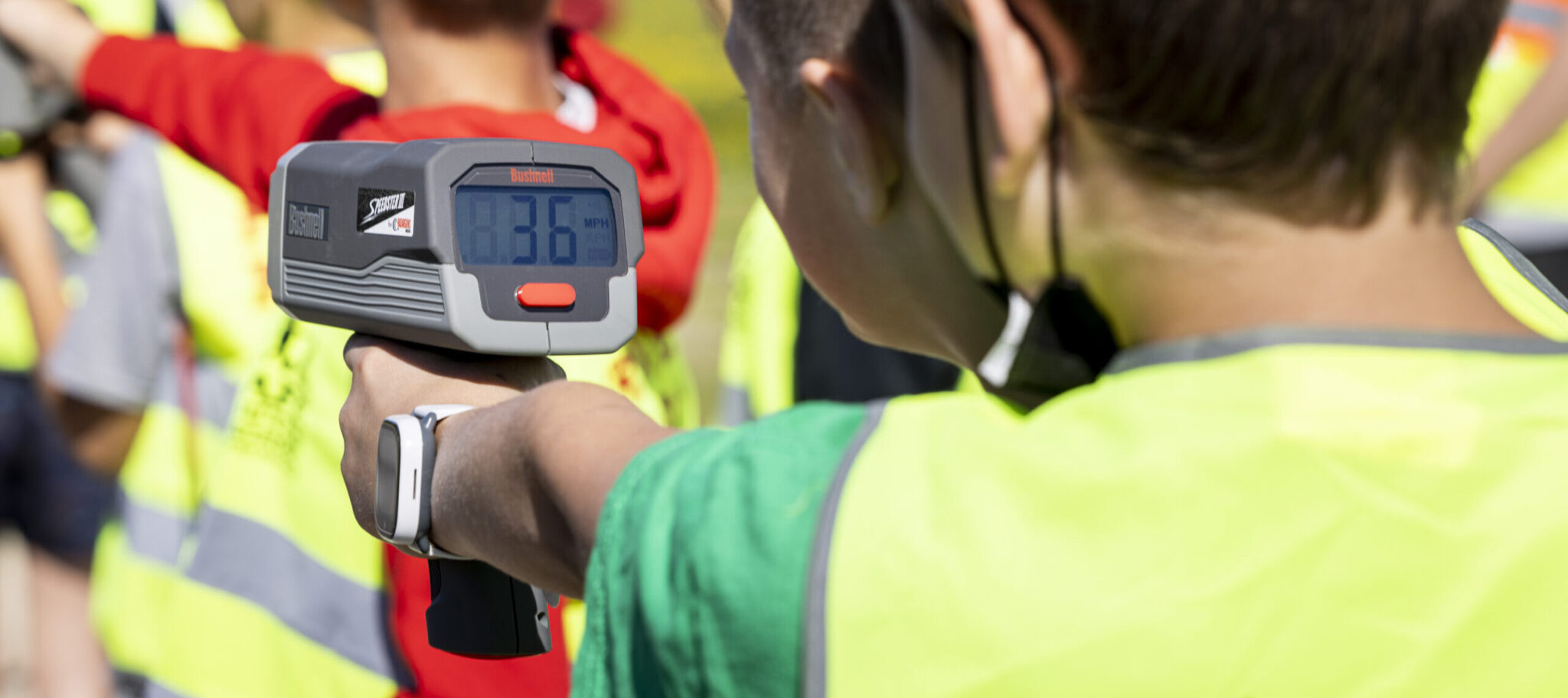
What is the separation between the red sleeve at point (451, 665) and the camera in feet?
5.32

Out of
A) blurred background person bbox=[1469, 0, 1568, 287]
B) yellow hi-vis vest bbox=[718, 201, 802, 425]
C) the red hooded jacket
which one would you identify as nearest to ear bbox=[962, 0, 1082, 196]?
the red hooded jacket

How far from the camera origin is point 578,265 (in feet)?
3.91

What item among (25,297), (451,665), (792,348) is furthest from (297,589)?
(25,297)

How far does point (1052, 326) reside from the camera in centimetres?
97

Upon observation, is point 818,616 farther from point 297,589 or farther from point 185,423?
point 185,423

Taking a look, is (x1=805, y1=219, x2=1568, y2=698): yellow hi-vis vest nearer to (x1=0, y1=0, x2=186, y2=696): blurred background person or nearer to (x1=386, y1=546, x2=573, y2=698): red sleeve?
(x1=386, y1=546, x2=573, y2=698): red sleeve

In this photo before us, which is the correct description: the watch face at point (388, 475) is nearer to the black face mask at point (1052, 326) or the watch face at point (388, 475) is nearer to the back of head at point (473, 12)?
the black face mask at point (1052, 326)

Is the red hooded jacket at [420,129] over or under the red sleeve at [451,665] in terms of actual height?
over

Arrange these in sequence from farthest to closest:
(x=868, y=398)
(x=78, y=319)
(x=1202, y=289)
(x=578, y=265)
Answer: (x=868, y=398) < (x=78, y=319) < (x=578, y=265) < (x=1202, y=289)

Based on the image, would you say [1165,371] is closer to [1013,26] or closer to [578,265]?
[1013,26]

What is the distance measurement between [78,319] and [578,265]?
1.72 m

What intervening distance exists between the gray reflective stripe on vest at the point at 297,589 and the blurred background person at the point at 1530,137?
2700mm

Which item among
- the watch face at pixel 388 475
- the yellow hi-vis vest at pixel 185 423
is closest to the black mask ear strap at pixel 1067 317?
the watch face at pixel 388 475

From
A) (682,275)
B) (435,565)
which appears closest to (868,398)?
(682,275)
